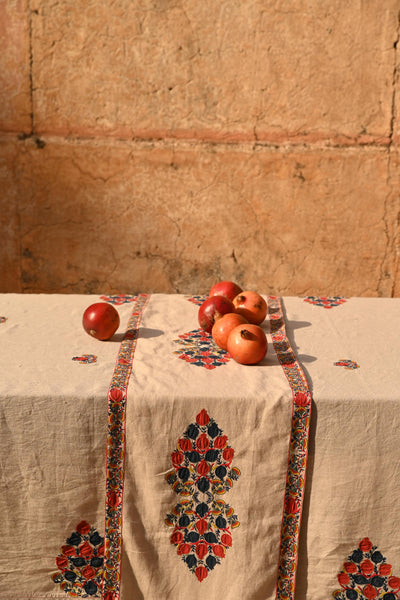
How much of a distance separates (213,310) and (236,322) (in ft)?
0.48

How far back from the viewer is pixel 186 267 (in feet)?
13.2

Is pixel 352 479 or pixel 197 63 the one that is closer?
pixel 352 479

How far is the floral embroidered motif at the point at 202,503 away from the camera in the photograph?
1552mm

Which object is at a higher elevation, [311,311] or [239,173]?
[239,173]

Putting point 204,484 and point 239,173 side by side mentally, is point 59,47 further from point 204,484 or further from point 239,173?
point 204,484

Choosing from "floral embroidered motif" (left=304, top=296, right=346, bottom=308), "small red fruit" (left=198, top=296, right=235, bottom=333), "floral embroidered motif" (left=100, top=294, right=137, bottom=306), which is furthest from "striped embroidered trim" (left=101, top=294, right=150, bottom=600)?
"floral embroidered motif" (left=304, top=296, right=346, bottom=308)

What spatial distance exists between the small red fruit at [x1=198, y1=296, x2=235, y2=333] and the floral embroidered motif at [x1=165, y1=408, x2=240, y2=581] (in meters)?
0.52

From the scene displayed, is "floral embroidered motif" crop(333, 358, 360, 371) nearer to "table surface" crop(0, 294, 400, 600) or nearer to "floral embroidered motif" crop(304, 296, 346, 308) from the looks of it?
"table surface" crop(0, 294, 400, 600)

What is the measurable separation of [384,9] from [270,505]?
134 inches

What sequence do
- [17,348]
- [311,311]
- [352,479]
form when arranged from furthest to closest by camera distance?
[311,311] → [17,348] → [352,479]

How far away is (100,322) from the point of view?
1879 millimetres

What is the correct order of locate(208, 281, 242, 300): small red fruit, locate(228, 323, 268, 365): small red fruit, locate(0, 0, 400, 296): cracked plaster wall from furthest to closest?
locate(0, 0, 400, 296): cracked plaster wall, locate(208, 281, 242, 300): small red fruit, locate(228, 323, 268, 365): small red fruit

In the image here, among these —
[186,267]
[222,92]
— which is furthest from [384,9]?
[186,267]

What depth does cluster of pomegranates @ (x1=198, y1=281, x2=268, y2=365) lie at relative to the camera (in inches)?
66.8
